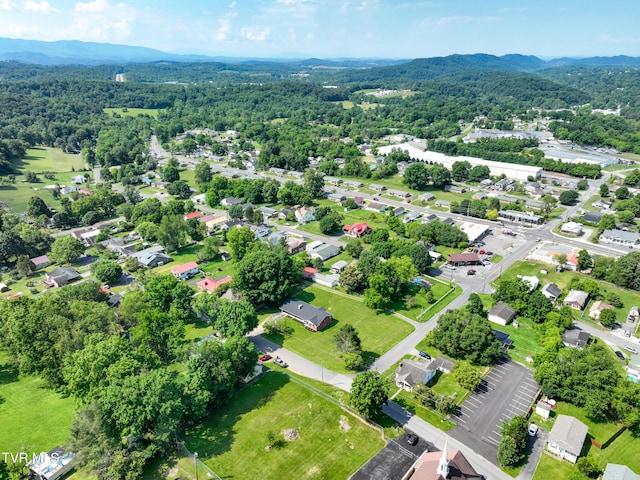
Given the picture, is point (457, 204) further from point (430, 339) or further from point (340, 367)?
point (340, 367)

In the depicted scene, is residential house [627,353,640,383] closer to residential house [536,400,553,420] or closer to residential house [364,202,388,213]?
residential house [536,400,553,420]

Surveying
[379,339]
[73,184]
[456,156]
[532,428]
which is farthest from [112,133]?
[532,428]

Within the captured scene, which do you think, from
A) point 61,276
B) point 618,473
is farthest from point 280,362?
point 61,276

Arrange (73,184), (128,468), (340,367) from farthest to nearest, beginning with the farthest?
(73,184) < (340,367) < (128,468)

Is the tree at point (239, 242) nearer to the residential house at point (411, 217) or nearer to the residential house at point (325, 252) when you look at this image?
the residential house at point (325, 252)

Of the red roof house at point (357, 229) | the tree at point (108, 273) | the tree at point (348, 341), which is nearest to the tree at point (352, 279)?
the tree at point (348, 341)

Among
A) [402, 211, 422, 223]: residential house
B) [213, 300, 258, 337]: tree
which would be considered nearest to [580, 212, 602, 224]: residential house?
[402, 211, 422, 223]: residential house

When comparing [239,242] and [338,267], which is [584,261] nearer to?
[338,267]

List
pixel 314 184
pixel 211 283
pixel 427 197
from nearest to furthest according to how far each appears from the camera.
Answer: pixel 211 283 < pixel 427 197 < pixel 314 184
